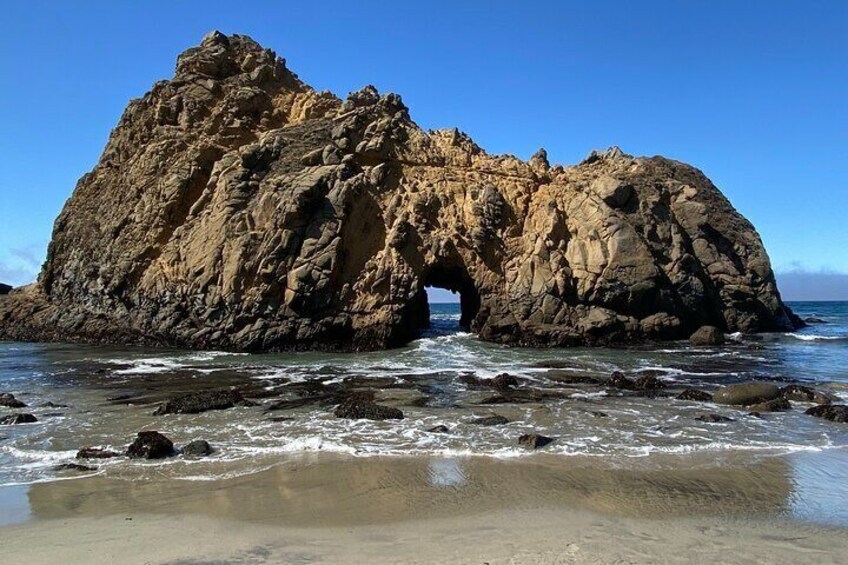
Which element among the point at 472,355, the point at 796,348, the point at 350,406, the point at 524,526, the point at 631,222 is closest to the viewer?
the point at 524,526

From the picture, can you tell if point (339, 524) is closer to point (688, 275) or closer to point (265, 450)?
point (265, 450)

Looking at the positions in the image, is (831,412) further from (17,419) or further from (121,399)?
(17,419)

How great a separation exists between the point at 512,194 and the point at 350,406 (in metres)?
24.0

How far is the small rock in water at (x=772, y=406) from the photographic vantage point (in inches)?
616

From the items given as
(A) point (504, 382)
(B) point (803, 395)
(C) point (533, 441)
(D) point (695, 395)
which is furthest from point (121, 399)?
(B) point (803, 395)

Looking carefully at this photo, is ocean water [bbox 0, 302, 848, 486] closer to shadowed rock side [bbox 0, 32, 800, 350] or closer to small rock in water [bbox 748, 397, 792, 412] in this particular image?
small rock in water [bbox 748, 397, 792, 412]

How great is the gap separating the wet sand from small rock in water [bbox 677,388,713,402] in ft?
21.2

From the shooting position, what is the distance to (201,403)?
15633 millimetres

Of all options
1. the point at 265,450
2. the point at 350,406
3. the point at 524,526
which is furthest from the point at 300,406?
the point at 524,526

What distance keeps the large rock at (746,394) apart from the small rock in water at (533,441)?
25.6ft

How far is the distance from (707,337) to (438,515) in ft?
94.0

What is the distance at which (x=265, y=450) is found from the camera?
11.4 m

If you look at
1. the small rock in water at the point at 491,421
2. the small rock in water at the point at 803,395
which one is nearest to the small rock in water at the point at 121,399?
the small rock in water at the point at 491,421

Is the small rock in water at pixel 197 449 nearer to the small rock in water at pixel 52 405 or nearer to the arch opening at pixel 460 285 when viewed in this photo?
the small rock in water at pixel 52 405
